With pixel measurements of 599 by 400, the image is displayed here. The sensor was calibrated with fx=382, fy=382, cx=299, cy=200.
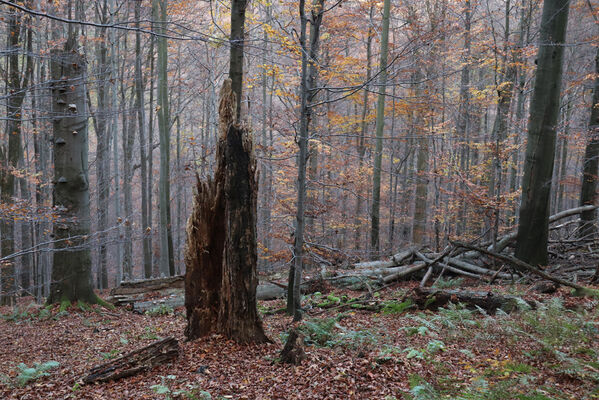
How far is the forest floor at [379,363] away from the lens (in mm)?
3631

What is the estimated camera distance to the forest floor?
3.63 meters

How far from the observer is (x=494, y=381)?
3.69 meters

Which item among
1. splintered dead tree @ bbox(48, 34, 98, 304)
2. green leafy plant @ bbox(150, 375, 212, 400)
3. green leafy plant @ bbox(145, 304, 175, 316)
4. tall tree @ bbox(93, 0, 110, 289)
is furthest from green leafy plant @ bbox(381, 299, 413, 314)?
tall tree @ bbox(93, 0, 110, 289)

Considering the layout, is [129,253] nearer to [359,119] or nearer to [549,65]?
[359,119]

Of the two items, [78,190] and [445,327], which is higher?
[78,190]

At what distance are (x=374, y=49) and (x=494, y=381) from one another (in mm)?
18393

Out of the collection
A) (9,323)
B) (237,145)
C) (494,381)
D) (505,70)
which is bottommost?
(9,323)

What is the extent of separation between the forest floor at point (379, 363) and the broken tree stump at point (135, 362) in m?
0.10

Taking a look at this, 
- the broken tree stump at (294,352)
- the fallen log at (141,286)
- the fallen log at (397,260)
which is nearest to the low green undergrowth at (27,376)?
the broken tree stump at (294,352)

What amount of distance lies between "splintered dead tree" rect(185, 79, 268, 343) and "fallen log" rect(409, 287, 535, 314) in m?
3.36

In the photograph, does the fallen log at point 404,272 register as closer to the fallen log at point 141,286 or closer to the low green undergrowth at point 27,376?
the fallen log at point 141,286

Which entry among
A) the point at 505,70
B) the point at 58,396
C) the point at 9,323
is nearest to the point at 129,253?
the point at 9,323

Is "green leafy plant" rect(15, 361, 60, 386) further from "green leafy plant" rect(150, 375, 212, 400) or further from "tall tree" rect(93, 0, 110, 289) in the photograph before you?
"tall tree" rect(93, 0, 110, 289)

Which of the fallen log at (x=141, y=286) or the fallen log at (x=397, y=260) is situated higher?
the fallen log at (x=397, y=260)
